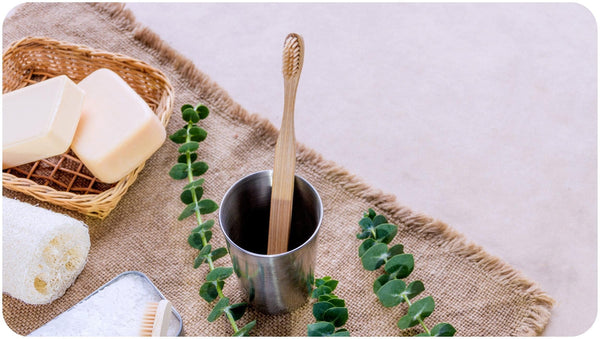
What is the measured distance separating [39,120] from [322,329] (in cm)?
42

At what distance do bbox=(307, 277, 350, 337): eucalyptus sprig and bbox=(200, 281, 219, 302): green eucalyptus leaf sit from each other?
107 millimetres

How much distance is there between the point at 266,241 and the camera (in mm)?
627

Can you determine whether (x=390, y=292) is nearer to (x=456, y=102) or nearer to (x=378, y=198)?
(x=378, y=198)

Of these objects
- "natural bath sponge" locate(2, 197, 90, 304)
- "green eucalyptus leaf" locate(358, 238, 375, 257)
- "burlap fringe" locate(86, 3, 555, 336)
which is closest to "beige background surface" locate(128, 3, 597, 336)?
"burlap fringe" locate(86, 3, 555, 336)

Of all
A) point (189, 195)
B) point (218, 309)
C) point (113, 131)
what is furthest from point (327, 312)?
point (113, 131)

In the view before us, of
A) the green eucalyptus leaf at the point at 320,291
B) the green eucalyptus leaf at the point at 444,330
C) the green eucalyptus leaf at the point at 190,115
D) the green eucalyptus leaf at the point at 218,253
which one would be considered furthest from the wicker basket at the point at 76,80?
the green eucalyptus leaf at the point at 444,330

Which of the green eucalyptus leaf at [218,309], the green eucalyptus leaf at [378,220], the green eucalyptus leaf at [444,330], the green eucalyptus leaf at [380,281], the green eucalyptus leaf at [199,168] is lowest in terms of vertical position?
the green eucalyptus leaf at [218,309]

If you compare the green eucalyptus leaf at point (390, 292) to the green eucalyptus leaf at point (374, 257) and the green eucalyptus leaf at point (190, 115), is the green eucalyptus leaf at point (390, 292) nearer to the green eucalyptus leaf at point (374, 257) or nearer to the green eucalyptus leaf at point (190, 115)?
the green eucalyptus leaf at point (374, 257)

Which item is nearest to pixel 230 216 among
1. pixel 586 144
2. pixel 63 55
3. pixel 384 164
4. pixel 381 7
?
pixel 384 164

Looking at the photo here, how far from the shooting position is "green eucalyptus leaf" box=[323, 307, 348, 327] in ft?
1.90

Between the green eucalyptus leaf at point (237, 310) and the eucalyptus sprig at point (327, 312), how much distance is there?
76 mm

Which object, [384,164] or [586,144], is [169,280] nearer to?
[384,164]

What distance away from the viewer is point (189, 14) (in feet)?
3.58

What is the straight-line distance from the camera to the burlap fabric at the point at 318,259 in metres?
0.63
